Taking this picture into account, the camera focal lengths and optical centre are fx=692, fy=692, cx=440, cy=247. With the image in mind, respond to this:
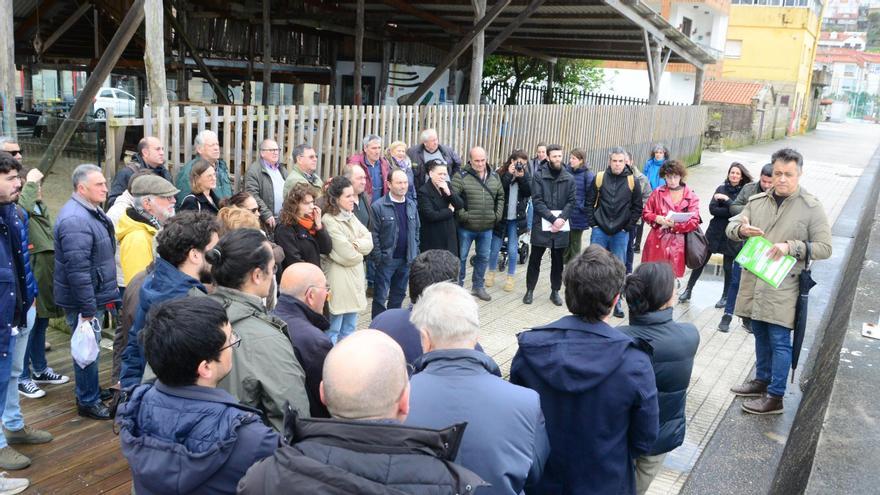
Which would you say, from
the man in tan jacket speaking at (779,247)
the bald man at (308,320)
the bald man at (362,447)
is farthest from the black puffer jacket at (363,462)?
the man in tan jacket speaking at (779,247)

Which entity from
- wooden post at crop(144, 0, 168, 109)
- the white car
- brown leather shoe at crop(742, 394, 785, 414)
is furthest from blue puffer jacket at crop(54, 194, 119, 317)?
the white car

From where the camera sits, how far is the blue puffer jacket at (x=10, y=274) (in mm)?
3639

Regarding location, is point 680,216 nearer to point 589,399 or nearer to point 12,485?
point 589,399

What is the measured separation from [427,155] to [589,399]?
216 inches

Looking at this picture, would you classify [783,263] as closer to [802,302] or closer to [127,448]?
[802,302]

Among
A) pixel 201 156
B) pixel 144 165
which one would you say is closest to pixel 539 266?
pixel 201 156

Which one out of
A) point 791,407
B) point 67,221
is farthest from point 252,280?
point 791,407

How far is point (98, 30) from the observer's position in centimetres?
1429

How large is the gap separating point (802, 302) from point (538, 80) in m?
19.4

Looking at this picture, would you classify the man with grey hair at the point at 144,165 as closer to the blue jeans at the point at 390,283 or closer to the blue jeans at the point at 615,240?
the blue jeans at the point at 390,283

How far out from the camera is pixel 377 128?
328 inches

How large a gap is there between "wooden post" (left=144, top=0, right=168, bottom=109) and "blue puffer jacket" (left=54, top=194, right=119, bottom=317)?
1909mm

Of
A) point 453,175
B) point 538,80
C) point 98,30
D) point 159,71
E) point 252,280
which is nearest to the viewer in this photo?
point 252,280

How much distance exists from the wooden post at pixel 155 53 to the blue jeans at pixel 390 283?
93.9 inches
